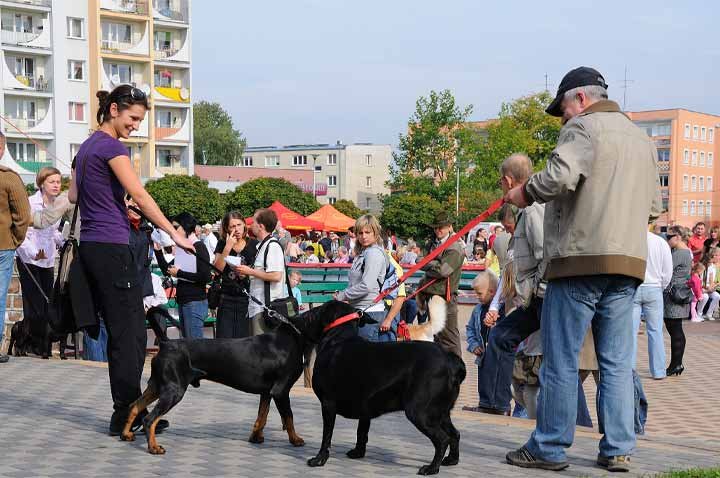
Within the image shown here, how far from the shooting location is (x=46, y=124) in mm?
67500

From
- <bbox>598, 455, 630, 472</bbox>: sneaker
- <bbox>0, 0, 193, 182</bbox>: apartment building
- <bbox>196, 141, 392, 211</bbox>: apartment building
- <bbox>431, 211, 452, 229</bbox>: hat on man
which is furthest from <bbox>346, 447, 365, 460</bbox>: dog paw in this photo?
<bbox>196, 141, 392, 211</bbox>: apartment building

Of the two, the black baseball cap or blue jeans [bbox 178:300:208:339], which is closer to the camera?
the black baseball cap

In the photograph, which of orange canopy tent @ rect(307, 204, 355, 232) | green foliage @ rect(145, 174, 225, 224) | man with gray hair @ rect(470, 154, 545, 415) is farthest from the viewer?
green foliage @ rect(145, 174, 225, 224)

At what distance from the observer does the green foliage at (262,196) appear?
71062mm

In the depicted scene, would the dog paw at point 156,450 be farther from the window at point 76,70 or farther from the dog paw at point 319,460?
the window at point 76,70

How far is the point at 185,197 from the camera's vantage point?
207 ft

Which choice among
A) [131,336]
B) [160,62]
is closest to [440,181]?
[160,62]

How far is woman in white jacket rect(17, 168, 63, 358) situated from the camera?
1067cm

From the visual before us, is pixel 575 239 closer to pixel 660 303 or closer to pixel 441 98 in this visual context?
pixel 660 303

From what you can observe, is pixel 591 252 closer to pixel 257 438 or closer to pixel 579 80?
pixel 579 80

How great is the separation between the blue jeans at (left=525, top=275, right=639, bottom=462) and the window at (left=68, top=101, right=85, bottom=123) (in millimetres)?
67158

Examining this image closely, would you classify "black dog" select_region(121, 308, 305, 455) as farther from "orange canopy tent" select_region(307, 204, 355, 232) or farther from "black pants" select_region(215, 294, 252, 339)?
"orange canopy tent" select_region(307, 204, 355, 232)

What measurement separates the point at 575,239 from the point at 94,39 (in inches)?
2688

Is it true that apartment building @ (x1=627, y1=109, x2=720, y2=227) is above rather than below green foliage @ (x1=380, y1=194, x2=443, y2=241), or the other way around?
above
